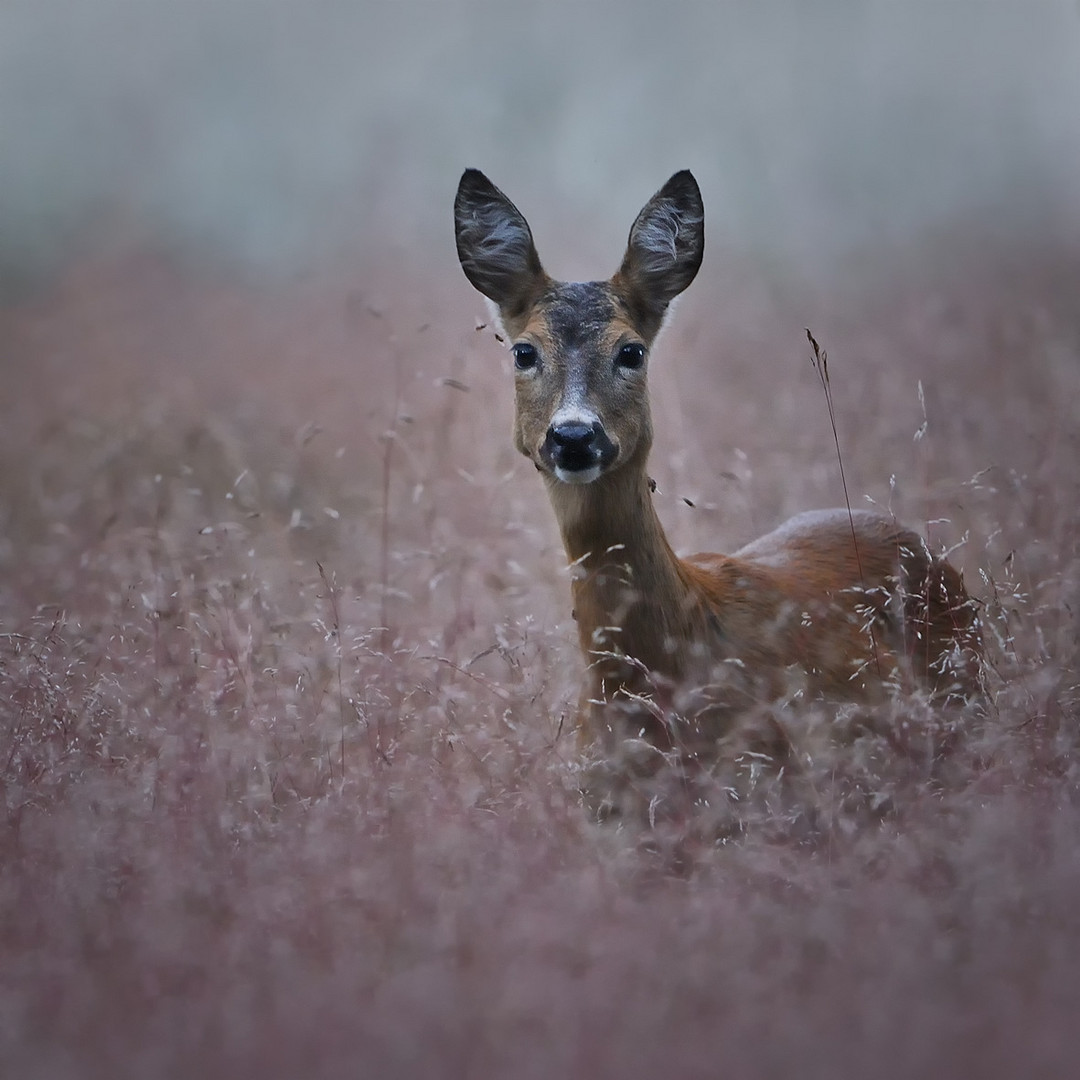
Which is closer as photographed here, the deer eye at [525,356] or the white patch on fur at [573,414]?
the white patch on fur at [573,414]

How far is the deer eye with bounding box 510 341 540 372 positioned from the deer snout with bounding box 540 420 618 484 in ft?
1.52

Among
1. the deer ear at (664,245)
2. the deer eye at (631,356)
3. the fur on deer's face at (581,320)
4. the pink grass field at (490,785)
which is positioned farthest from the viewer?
the deer ear at (664,245)

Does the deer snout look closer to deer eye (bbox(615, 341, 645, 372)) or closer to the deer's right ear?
deer eye (bbox(615, 341, 645, 372))

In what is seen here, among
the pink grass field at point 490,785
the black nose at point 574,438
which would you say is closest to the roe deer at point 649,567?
the black nose at point 574,438

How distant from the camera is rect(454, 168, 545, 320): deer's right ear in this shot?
5.02 m

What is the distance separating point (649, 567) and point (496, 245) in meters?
1.40

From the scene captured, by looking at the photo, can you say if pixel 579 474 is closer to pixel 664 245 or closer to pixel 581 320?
pixel 581 320

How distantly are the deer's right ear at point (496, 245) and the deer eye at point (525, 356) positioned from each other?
31 cm

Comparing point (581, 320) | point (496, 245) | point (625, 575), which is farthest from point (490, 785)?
point (496, 245)

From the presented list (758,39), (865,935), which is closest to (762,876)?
(865,935)

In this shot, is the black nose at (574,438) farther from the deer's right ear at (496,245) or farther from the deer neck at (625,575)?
the deer's right ear at (496,245)

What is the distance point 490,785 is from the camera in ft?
13.4

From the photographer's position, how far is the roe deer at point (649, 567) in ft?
14.1

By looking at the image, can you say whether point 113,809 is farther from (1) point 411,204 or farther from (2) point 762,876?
(1) point 411,204
